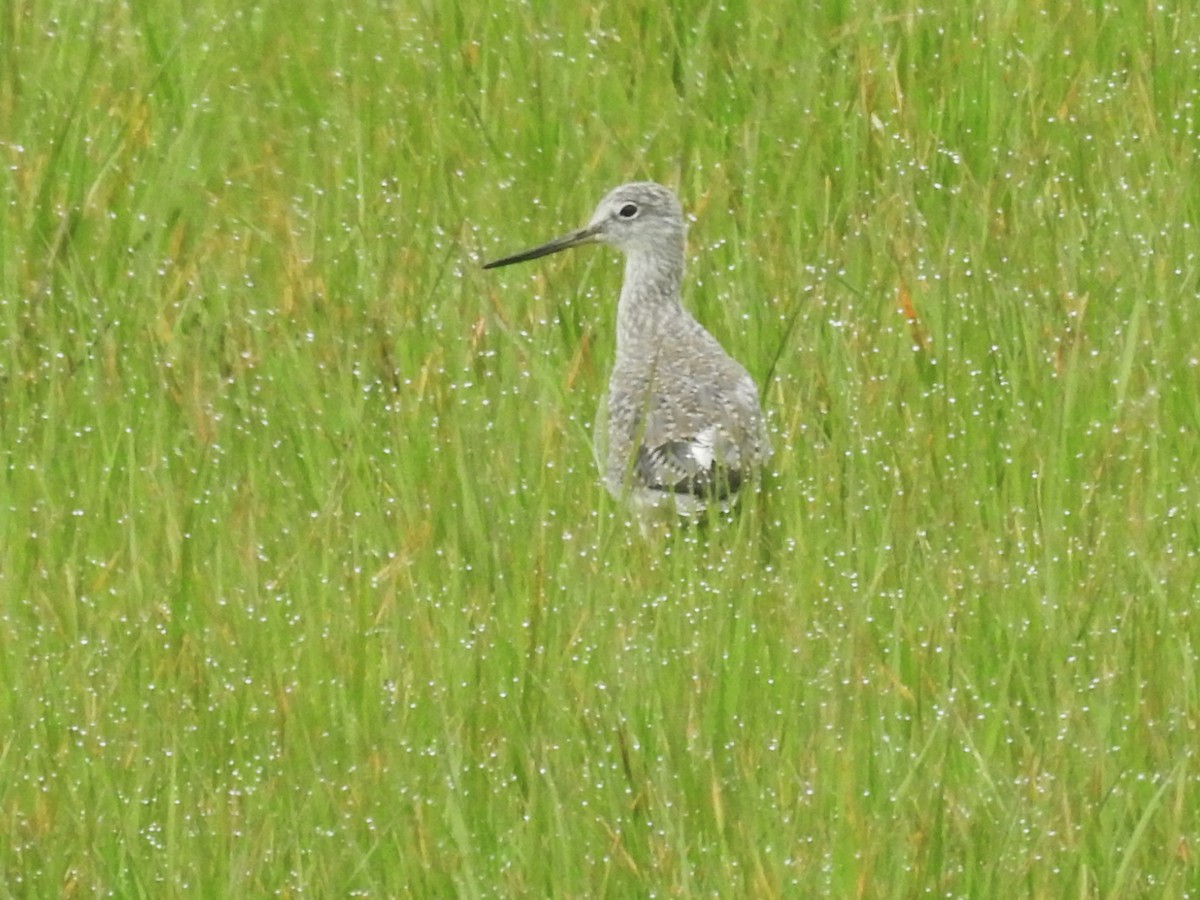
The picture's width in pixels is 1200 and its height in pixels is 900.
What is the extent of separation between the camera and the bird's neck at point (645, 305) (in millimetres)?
5562

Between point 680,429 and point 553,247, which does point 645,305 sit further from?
point 680,429

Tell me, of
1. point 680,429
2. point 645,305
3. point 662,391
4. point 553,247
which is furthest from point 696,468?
point 553,247

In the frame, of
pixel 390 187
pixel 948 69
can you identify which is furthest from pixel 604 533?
pixel 948 69

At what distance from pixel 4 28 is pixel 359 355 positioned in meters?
1.70

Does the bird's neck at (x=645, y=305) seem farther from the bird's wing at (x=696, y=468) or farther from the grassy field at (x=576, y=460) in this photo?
the bird's wing at (x=696, y=468)

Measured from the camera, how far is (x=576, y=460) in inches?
199

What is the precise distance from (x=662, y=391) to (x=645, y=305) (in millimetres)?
409

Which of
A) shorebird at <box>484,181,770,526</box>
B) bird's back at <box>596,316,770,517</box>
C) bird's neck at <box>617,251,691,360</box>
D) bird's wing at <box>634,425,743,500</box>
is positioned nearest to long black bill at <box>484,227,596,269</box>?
shorebird at <box>484,181,770,526</box>

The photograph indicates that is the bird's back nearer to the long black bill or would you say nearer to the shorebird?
the shorebird

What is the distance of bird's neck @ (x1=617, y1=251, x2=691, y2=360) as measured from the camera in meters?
5.56

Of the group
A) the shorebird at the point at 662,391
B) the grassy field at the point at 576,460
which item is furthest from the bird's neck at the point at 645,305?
the grassy field at the point at 576,460

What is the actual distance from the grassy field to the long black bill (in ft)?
0.24

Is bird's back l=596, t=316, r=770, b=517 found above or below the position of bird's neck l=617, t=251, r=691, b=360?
below

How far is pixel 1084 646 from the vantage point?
13.5 ft
